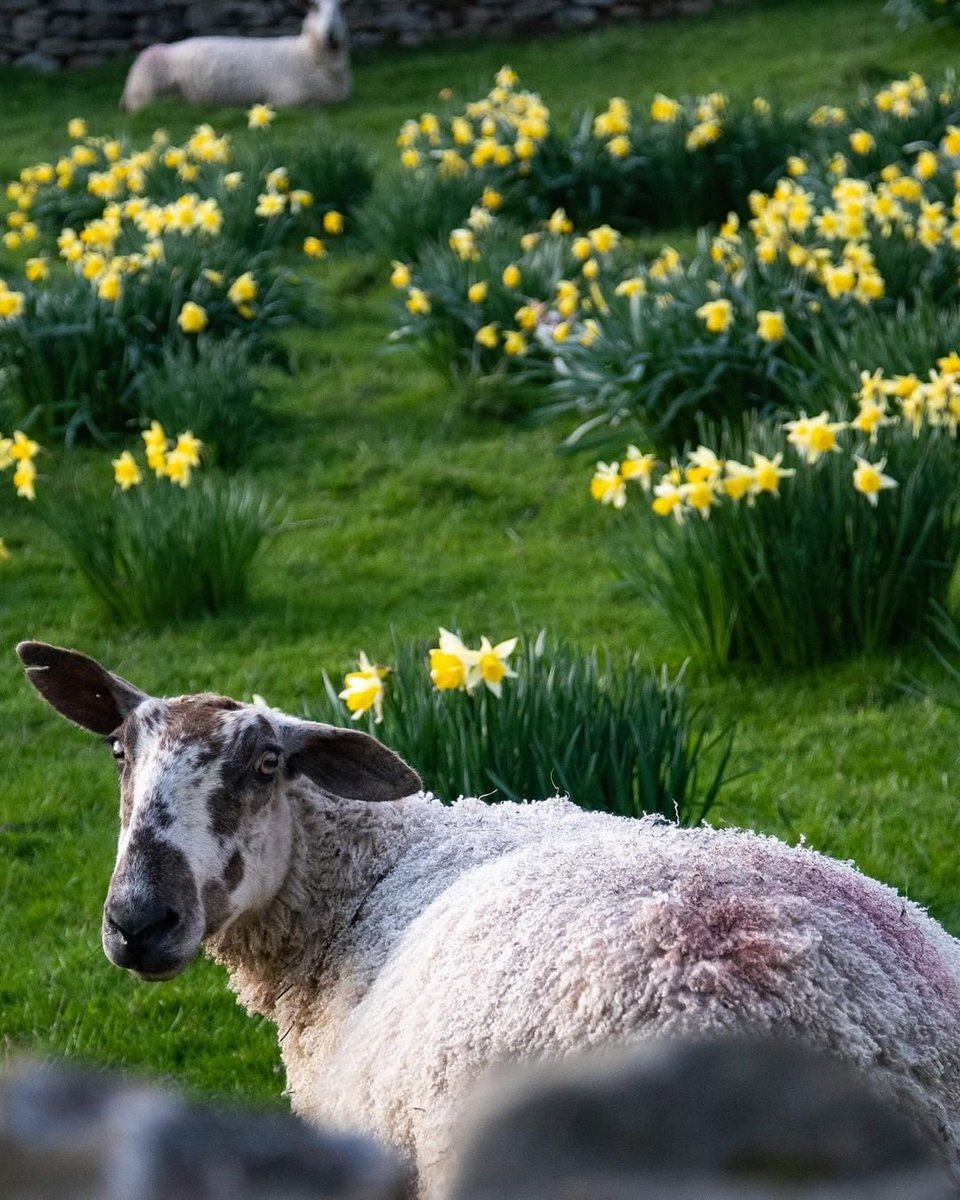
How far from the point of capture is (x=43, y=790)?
528cm

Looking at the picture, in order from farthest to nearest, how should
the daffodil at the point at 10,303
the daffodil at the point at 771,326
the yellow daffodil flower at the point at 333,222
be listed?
the yellow daffodil flower at the point at 333,222, the daffodil at the point at 10,303, the daffodil at the point at 771,326

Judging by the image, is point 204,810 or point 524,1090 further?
point 204,810

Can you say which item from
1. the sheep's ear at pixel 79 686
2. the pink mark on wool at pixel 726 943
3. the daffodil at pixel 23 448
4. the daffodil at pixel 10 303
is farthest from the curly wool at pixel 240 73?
the pink mark on wool at pixel 726 943

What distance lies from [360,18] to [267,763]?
17.7 metres

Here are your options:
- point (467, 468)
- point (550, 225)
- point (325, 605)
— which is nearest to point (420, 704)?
point (325, 605)

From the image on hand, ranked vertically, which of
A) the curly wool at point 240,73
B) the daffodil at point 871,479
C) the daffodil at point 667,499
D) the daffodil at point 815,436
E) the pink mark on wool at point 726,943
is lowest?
the curly wool at point 240,73

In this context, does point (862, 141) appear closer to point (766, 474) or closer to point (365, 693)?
point (766, 474)

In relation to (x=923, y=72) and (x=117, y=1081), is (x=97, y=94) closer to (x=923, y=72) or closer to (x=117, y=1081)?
(x=923, y=72)

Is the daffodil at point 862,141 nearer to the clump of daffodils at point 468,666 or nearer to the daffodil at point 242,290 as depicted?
the daffodil at point 242,290

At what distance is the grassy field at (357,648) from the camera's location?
13.6 feet

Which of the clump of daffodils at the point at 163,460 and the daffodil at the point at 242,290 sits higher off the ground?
the clump of daffodils at the point at 163,460

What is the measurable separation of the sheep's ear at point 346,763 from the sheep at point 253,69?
47.3 ft

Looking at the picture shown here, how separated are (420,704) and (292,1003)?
105 centimetres

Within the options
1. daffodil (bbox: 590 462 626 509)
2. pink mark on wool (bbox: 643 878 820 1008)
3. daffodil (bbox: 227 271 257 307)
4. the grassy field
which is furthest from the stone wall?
pink mark on wool (bbox: 643 878 820 1008)
